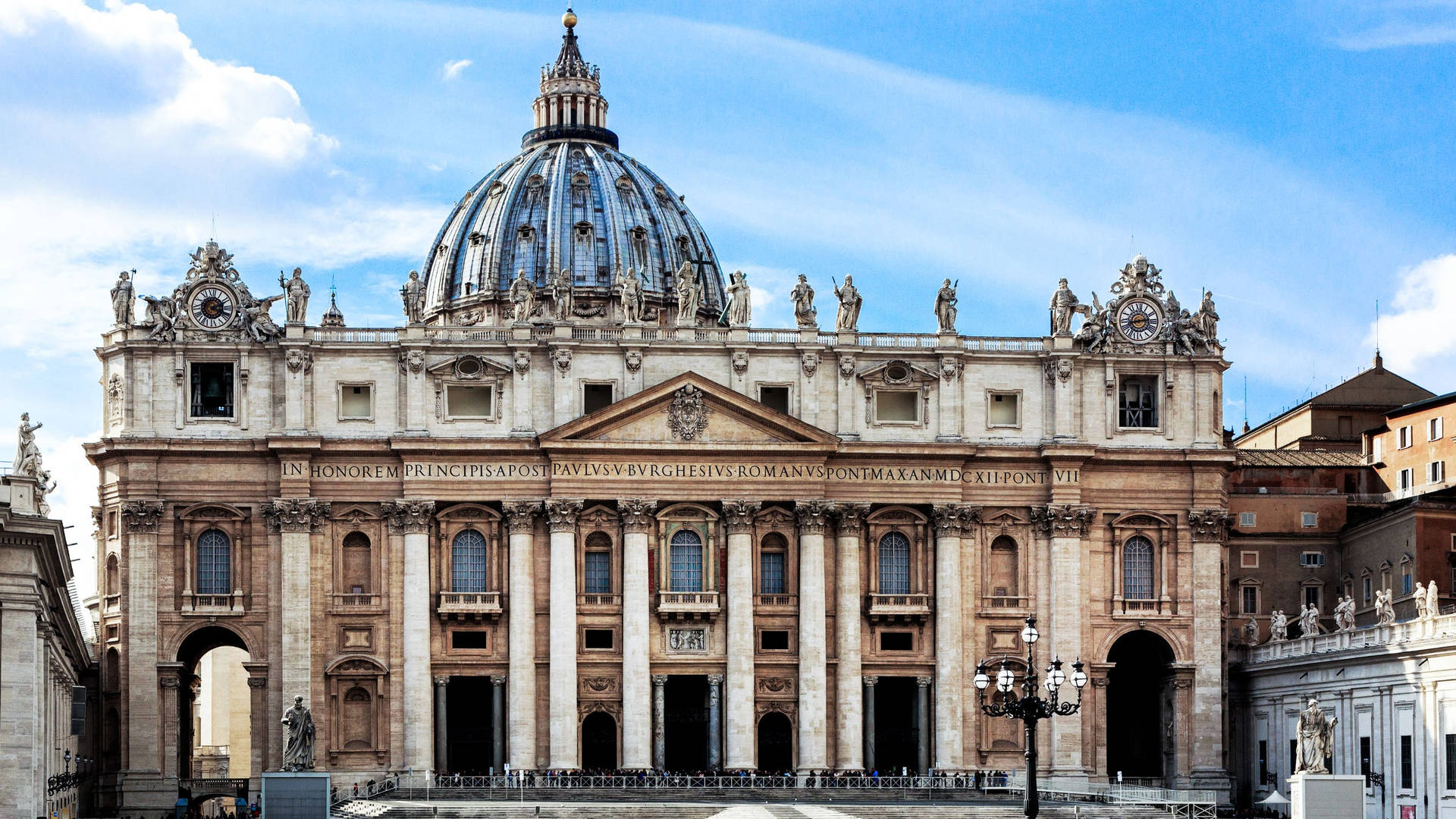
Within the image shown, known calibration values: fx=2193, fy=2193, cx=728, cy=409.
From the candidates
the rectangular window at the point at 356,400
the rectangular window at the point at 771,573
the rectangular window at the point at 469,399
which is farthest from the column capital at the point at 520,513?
the rectangular window at the point at 771,573

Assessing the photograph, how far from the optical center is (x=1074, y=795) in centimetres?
8031

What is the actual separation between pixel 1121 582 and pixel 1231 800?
1019 cm

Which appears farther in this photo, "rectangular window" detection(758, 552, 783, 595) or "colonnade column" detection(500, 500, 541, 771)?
"rectangular window" detection(758, 552, 783, 595)

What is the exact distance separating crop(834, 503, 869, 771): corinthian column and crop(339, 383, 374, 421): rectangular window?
65.0 ft

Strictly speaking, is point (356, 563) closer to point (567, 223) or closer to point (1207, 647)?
point (1207, 647)

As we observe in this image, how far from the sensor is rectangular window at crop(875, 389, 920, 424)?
9244cm

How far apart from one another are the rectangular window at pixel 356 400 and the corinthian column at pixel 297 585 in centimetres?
402

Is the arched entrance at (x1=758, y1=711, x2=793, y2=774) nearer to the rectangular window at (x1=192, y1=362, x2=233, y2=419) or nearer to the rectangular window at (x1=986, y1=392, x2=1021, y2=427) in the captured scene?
the rectangular window at (x1=986, y1=392, x2=1021, y2=427)

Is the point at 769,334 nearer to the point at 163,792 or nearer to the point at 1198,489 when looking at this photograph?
the point at 1198,489

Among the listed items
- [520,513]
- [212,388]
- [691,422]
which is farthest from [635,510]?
[212,388]

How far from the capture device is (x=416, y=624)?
88.8 m

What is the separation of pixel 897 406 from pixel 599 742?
1880cm

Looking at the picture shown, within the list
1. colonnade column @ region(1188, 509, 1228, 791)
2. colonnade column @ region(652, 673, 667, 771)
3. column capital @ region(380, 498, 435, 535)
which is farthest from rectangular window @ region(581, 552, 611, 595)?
colonnade column @ region(1188, 509, 1228, 791)

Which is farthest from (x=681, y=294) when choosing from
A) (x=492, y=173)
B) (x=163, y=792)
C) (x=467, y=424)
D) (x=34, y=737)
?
(x=492, y=173)
